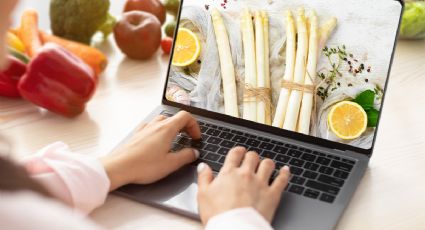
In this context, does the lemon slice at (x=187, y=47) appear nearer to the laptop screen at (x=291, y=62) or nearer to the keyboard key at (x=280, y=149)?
the laptop screen at (x=291, y=62)

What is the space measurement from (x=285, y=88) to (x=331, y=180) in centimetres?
19

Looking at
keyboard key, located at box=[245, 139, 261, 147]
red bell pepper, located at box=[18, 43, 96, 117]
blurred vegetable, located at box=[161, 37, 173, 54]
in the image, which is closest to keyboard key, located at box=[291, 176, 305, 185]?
keyboard key, located at box=[245, 139, 261, 147]

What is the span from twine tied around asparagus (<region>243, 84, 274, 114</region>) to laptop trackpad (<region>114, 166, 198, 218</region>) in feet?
0.59

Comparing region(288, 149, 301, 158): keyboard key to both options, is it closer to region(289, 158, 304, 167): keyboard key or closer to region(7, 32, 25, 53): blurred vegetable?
region(289, 158, 304, 167): keyboard key

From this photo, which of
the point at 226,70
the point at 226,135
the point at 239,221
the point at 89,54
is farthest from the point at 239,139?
the point at 89,54

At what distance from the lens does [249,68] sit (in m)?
1.26

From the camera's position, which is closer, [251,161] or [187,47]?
[251,161]

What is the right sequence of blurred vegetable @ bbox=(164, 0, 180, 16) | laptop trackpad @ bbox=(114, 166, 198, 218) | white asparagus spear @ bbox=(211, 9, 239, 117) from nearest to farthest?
laptop trackpad @ bbox=(114, 166, 198, 218), white asparagus spear @ bbox=(211, 9, 239, 117), blurred vegetable @ bbox=(164, 0, 180, 16)

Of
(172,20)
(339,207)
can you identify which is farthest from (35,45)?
(339,207)

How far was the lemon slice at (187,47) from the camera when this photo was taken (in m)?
1.30

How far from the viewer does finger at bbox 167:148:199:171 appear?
1.13 m

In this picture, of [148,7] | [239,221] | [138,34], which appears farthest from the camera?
[148,7]

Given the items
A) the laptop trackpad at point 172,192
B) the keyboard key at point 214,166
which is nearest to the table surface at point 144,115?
the laptop trackpad at point 172,192

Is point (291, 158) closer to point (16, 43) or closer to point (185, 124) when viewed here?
point (185, 124)
